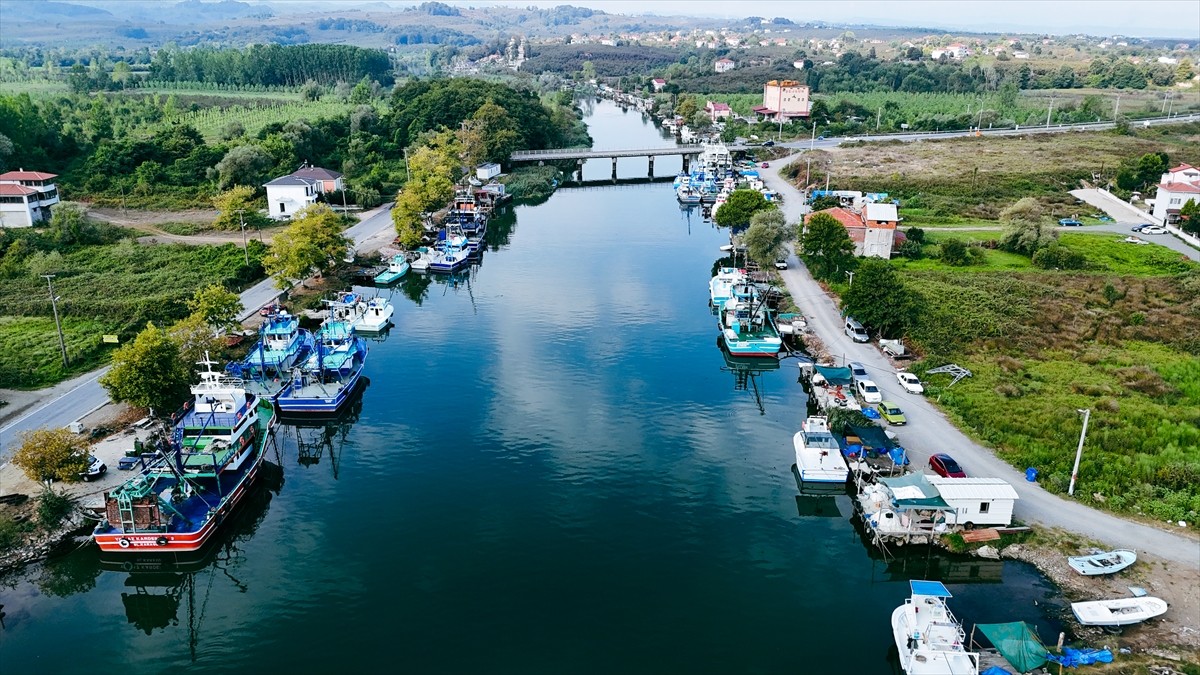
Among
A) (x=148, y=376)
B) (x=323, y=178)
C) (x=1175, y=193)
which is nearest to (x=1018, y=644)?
(x=148, y=376)

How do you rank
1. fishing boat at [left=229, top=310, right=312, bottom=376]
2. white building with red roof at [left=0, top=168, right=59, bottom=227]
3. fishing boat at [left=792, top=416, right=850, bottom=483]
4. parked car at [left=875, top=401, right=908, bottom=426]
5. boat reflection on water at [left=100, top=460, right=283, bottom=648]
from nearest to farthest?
boat reflection on water at [left=100, top=460, right=283, bottom=648] → fishing boat at [left=792, top=416, right=850, bottom=483] → parked car at [left=875, top=401, right=908, bottom=426] → fishing boat at [left=229, top=310, right=312, bottom=376] → white building with red roof at [left=0, top=168, right=59, bottom=227]

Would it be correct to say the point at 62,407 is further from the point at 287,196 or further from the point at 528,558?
the point at 287,196

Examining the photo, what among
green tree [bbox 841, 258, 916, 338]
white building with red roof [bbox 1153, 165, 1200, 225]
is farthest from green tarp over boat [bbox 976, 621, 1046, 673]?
white building with red roof [bbox 1153, 165, 1200, 225]

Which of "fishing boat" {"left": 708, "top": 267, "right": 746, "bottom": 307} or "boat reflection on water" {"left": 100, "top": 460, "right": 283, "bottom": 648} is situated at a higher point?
"fishing boat" {"left": 708, "top": 267, "right": 746, "bottom": 307}

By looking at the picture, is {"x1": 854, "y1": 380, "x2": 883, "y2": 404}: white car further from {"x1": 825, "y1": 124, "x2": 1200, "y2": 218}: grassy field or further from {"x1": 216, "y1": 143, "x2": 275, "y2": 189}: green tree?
→ {"x1": 216, "y1": 143, "x2": 275, "y2": 189}: green tree

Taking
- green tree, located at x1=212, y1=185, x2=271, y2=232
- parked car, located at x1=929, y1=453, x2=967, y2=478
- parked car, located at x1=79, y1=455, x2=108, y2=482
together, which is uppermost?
green tree, located at x1=212, y1=185, x2=271, y2=232

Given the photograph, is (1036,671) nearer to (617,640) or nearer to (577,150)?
(617,640)
